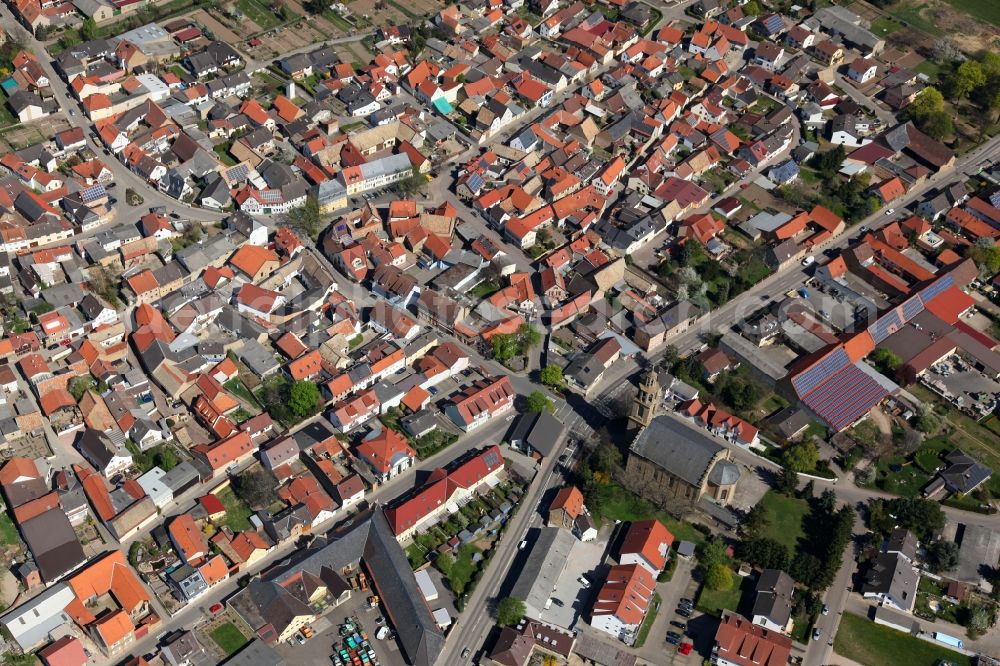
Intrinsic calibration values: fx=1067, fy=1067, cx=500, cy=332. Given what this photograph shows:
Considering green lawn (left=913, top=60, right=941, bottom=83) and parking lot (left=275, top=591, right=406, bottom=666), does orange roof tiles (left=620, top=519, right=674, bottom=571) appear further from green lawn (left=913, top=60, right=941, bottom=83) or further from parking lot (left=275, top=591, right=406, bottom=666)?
green lawn (left=913, top=60, right=941, bottom=83)

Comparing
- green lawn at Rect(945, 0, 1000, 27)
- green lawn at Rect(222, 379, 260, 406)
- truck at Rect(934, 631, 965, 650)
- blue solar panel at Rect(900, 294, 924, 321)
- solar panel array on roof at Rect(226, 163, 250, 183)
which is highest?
green lawn at Rect(945, 0, 1000, 27)

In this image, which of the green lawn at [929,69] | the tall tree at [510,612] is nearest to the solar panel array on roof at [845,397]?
the tall tree at [510,612]

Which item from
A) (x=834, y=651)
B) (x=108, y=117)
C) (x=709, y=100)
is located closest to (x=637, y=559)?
(x=834, y=651)

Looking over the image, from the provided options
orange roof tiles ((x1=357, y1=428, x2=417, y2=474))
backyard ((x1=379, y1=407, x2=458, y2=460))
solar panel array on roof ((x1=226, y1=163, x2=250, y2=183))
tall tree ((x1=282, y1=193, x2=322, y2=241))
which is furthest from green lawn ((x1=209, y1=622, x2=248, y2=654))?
solar panel array on roof ((x1=226, y1=163, x2=250, y2=183))

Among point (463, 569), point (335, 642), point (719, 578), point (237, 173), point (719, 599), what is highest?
point (237, 173)

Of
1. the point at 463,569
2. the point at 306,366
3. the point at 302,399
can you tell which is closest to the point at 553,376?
the point at 463,569

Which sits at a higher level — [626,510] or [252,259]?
[252,259]

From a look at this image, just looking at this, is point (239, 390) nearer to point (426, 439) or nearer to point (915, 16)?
point (426, 439)
